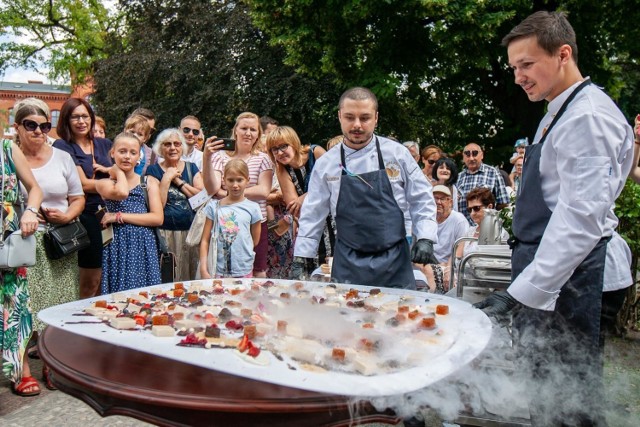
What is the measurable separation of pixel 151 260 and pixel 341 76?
394 inches

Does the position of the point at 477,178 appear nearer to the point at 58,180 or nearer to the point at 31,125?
the point at 58,180

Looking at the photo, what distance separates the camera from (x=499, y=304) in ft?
7.52

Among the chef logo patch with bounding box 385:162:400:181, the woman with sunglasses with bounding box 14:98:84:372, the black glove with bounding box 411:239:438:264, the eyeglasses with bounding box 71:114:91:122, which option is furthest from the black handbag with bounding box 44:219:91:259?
the black glove with bounding box 411:239:438:264

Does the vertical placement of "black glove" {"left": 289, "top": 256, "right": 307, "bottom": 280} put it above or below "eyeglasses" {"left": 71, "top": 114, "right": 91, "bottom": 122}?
below

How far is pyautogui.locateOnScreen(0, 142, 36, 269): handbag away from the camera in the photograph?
3.89 meters

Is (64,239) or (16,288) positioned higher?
(64,239)

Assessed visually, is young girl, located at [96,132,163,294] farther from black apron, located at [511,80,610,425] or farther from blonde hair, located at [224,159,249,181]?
black apron, located at [511,80,610,425]

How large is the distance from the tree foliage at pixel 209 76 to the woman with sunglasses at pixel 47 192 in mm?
12521

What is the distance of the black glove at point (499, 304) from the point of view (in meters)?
2.27

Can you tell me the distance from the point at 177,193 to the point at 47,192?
3.88ft

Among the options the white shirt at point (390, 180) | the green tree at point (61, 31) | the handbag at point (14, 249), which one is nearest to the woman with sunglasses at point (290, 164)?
the white shirt at point (390, 180)

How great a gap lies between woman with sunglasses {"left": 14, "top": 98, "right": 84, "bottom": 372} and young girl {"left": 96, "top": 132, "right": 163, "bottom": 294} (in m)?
0.23

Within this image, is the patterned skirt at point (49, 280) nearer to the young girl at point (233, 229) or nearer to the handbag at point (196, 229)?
the handbag at point (196, 229)

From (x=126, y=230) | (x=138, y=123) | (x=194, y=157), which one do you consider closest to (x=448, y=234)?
(x=194, y=157)
